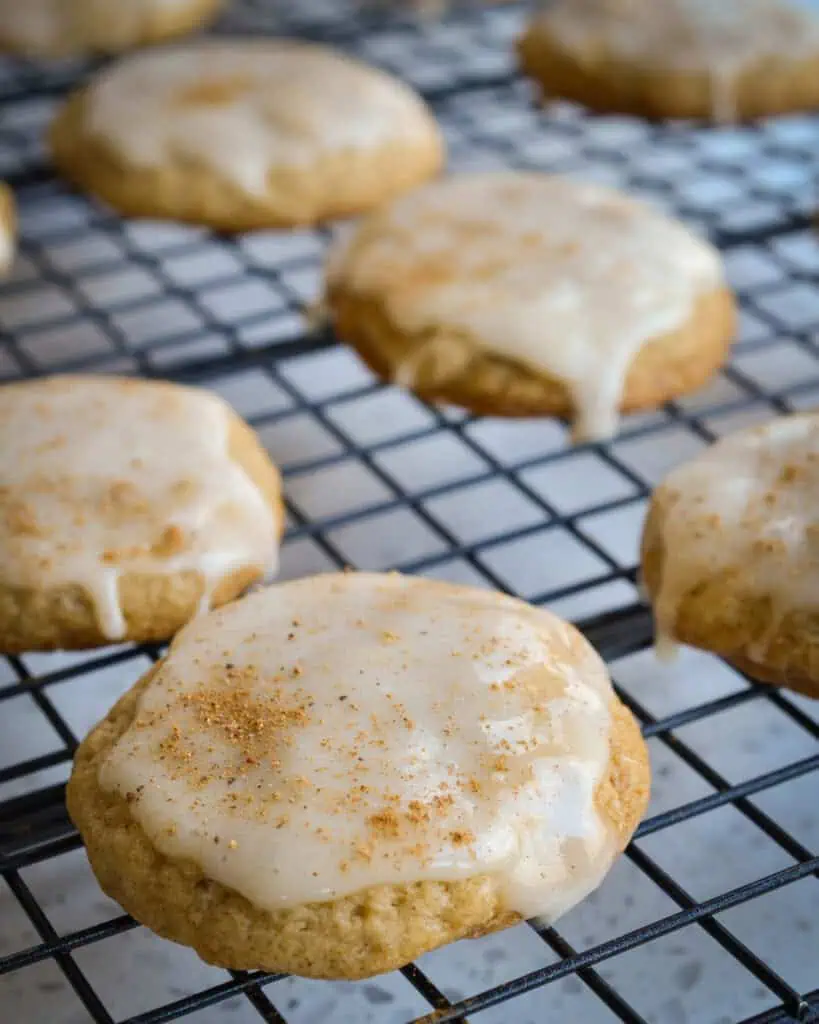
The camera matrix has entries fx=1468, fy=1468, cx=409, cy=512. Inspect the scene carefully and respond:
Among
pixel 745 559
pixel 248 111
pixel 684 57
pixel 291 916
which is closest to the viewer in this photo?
pixel 291 916

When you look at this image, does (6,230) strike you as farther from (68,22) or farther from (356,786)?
(356,786)

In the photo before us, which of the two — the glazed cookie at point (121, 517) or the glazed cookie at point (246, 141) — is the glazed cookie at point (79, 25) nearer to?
the glazed cookie at point (246, 141)

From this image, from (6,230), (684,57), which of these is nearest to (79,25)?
(6,230)

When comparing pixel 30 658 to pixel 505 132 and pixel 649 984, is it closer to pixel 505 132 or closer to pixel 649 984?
pixel 649 984

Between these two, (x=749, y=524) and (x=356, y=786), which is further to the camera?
(x=749, y=524)

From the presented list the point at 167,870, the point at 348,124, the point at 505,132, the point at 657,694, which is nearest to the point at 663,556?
the point at 657,694

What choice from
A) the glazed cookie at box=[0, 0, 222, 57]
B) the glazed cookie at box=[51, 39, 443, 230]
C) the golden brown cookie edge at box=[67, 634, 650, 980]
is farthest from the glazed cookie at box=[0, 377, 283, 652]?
the glazed cookie at box=[0, 0, 222, 57]
